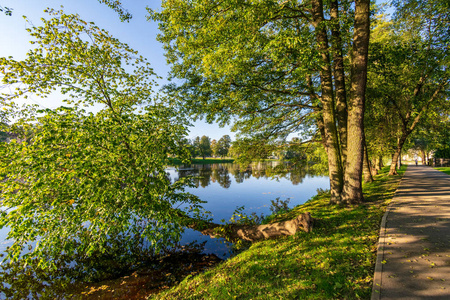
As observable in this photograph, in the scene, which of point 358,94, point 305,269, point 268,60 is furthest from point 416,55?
point 305,269

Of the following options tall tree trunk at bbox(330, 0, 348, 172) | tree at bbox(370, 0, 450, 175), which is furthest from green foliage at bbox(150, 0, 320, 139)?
tree at bbox(370, 0, 450, 175)

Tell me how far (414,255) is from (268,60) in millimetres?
8521

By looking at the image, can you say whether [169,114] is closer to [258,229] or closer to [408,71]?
[258,229]

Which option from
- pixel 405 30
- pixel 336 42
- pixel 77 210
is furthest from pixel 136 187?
pixel 405 30

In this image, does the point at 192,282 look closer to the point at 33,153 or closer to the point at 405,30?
the point at 33,153

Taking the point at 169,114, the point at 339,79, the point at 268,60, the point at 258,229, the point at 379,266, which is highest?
the point at 268,60

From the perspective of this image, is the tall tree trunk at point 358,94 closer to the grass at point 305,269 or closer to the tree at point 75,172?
the grass at point 305,269

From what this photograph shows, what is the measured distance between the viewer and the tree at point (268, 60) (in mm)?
7031

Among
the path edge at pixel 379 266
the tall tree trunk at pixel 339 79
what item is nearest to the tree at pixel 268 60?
the tall tree trunk at pixel 339 79

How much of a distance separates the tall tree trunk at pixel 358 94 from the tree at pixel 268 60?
0.11 ft

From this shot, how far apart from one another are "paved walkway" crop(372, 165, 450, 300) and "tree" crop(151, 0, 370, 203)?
2169 millimetres

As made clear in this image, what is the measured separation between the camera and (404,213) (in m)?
6.36

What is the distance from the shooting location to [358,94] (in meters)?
7.25

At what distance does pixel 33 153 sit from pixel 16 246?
2194 millimetres
